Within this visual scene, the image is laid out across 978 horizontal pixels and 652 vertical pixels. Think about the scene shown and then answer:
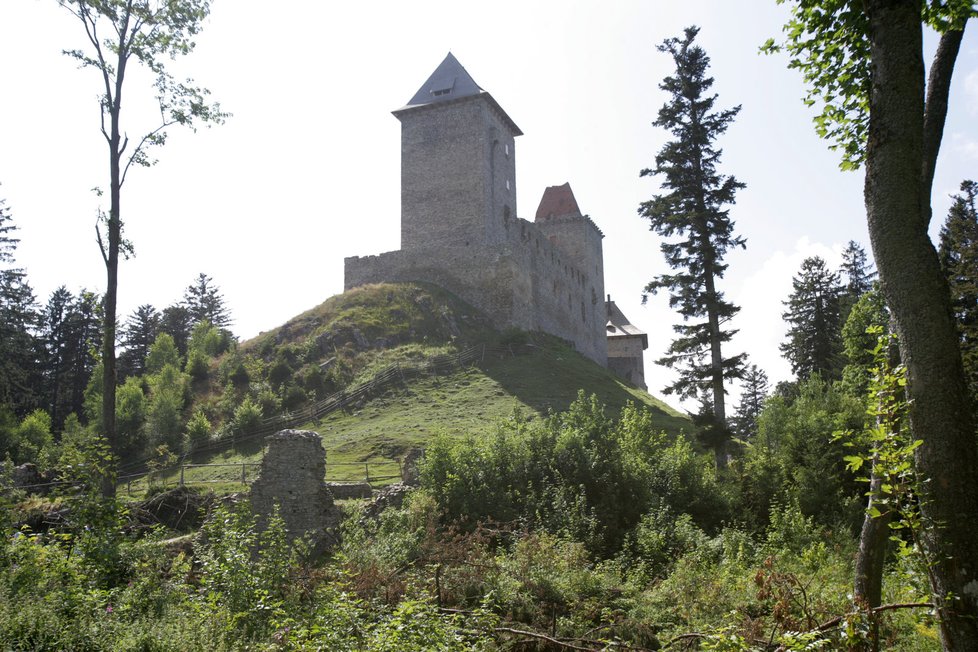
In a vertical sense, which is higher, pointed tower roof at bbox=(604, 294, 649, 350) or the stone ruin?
pointed tower roof at bbox=(604, 294, 649, 350)

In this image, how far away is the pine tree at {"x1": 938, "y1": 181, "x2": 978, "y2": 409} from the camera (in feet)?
62.6

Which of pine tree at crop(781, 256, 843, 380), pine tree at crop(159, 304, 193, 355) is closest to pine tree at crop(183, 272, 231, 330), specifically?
pine tree at crop(159, 304, 193, 355)

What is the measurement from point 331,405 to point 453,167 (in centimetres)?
1989

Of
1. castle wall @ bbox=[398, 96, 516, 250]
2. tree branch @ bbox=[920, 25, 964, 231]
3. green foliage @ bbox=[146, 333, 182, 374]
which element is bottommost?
tree branch @ bbox=[920, 25, 964, 231]

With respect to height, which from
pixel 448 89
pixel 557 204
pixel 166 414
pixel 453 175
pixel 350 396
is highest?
pixel 448 89

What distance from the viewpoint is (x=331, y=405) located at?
32.2 m

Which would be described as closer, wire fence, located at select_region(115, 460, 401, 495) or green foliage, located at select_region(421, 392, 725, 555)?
green foliage, located at select_region(421, 392, 725, 555)

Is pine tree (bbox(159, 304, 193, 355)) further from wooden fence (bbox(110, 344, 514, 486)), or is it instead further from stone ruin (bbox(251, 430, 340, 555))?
stone ruin (bbox(251, 430, 340, 555))

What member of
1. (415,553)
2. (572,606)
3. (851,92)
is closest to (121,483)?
(415,553)

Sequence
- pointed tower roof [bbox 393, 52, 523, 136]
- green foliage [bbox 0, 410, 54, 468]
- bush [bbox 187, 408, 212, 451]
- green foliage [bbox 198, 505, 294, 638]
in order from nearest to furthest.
A: 1. green foliage [bbox 198, 505, 294, 638]
2. bush [bbox 187, 408, 212, 451]
3. green foliage [bbox 0, 410, 54, 468]
4. pointed tower roof [bbox 393, 52, 523, 136]

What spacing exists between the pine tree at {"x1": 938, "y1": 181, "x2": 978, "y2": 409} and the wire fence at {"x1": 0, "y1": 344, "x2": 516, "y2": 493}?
15791 mm

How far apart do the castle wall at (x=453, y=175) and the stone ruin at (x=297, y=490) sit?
3111cm

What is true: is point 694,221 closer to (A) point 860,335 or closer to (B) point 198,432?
(A) point 860,335

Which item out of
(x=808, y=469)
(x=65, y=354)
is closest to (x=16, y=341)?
(x=65, y=354)
